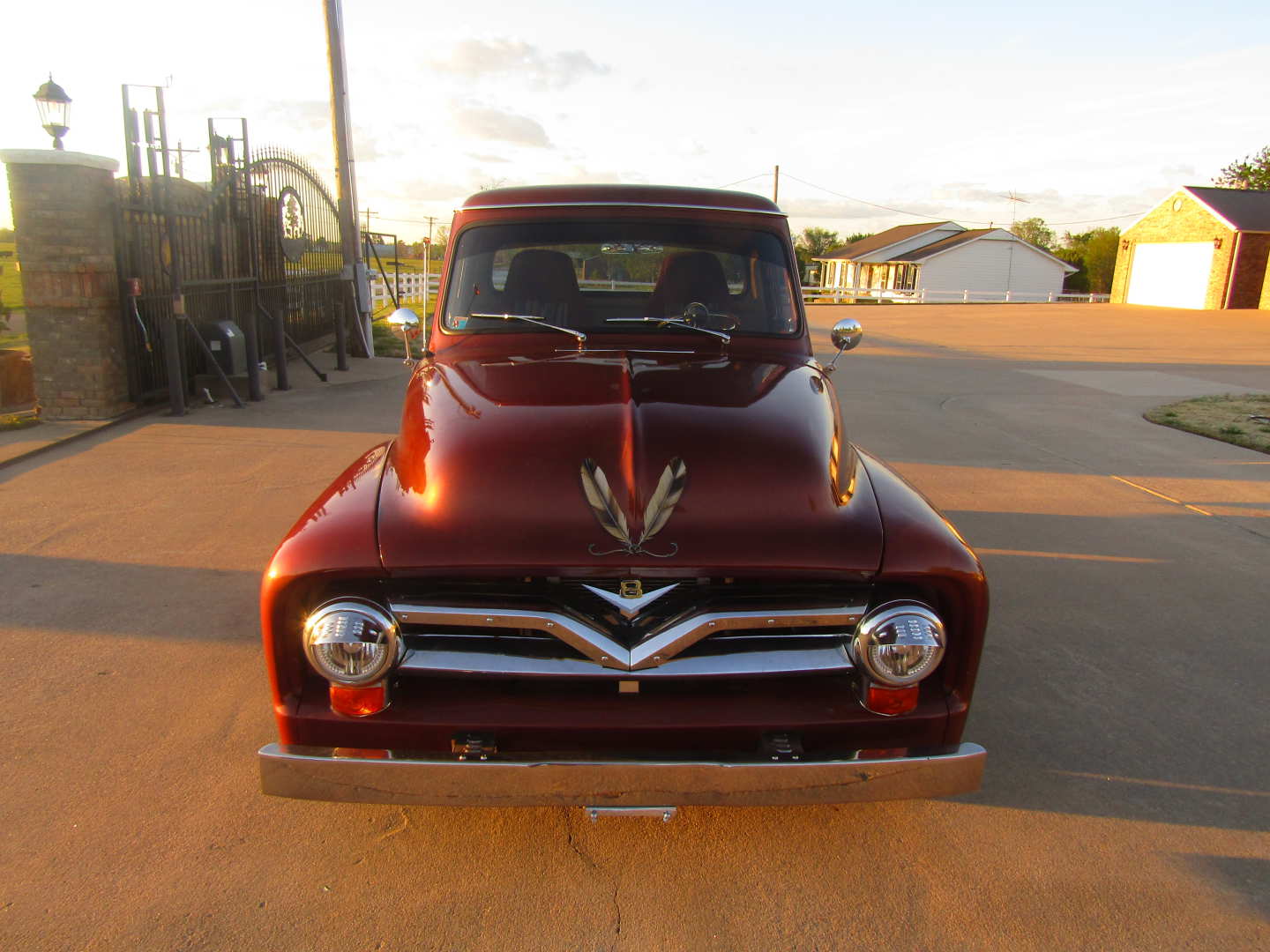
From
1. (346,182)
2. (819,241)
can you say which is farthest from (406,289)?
(819,241)

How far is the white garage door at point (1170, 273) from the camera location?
3359cm

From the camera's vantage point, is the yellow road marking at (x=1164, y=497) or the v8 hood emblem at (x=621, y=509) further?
the yellow road marking at (x=1164, y=497)

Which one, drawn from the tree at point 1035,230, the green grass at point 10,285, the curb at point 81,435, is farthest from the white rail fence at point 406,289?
the tree at point 1035,230

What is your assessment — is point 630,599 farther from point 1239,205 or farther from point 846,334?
point 1239,205

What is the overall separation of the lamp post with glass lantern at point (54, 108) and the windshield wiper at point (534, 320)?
646 centimetres

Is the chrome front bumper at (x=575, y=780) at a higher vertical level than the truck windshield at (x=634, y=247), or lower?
lower

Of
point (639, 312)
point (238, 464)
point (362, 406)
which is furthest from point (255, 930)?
point (362, 406)

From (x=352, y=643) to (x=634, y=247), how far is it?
7.76ft

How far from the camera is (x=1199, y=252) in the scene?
111ft

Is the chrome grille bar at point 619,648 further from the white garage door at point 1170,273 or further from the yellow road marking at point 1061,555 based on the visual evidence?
the white garage door at point 1170,273

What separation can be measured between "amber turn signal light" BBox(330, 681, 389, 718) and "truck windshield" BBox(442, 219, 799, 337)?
1778 mm

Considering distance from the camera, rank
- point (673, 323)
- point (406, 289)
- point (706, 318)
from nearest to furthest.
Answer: point (673, 323), point (706, 318), point (406, 289)

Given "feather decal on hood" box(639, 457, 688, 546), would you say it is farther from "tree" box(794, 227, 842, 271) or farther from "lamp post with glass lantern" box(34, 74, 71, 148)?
"tree" box(794, 227, 842, 271)

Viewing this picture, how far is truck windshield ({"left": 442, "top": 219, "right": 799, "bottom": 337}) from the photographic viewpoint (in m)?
3.74
